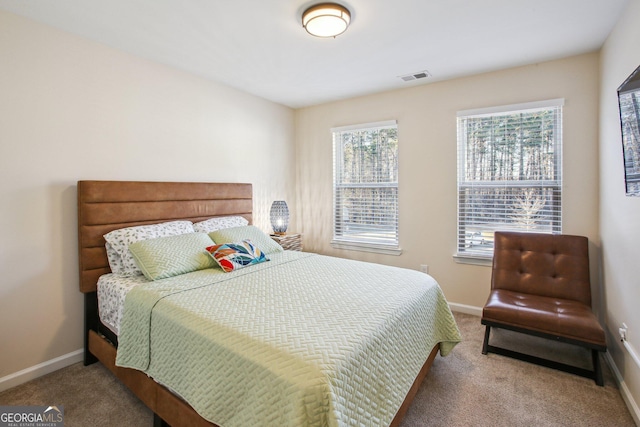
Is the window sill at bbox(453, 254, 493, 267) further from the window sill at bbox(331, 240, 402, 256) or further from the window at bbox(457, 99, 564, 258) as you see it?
the window sill at bbox(331, 240, 402, 256)

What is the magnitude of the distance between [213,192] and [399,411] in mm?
2516

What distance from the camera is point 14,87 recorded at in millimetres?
2047

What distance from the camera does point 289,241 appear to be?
3715 millimetres

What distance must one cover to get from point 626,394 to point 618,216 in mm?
1118

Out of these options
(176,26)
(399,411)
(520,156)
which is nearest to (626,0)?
(520,156)

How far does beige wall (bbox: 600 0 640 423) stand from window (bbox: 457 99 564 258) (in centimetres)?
36

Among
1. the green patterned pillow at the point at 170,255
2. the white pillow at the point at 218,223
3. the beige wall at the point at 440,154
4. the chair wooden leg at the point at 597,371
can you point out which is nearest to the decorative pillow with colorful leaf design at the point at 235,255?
the green patterned pillow at the point at 170,255

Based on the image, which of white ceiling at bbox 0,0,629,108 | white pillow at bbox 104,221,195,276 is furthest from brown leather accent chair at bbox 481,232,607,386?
white pillow at bbox 104,221,195,276

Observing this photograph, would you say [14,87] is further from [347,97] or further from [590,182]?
[590,182]

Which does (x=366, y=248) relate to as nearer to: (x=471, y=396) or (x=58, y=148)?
(x=471, y=396)

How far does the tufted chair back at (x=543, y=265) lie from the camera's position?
8.30 feet

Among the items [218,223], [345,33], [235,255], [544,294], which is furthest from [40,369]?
[544,294]

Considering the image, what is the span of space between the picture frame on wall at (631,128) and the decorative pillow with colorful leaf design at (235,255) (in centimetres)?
250

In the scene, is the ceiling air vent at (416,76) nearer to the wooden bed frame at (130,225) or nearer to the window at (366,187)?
the window at (366,187)
